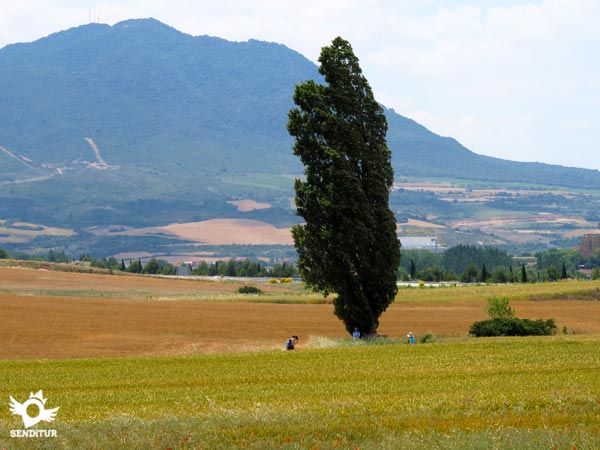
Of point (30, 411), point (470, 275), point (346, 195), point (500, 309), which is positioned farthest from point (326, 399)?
point (470, 275)

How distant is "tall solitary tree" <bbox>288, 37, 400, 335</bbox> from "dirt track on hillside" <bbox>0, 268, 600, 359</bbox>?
3.66m

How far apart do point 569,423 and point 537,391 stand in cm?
418

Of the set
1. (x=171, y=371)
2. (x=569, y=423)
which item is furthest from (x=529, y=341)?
(x=569, y=423)

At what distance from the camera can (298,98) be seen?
5056 centimetres

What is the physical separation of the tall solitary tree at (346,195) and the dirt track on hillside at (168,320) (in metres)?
3.66

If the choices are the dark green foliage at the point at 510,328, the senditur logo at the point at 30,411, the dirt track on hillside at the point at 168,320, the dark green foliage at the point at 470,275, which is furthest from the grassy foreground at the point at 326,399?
the dark green foliage at the point at 470,275

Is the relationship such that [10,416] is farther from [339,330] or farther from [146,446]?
[339,330]

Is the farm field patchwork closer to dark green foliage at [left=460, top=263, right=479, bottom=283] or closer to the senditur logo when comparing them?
the senditur logo

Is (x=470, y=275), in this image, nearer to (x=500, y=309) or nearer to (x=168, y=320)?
(x=168, y=320)

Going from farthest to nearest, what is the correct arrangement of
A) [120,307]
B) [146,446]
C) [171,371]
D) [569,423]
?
[120,307]
[171,371]
[569,423]
[146,446]

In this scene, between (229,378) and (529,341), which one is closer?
(229,378)

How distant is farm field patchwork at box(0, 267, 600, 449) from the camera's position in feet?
63.2

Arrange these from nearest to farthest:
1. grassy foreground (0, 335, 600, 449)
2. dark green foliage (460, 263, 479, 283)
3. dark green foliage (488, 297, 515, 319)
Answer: grassy foreground (0, 335, 600, 449)
dark green foliage (488, 297, 515, 319)
dark green foliage (460, 263, 479, 283)

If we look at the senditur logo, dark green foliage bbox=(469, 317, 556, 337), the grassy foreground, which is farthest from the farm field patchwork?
dark green foliage bbox=(469, 317, 556, 337)
